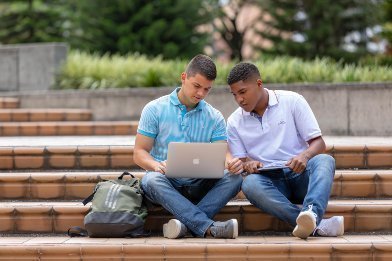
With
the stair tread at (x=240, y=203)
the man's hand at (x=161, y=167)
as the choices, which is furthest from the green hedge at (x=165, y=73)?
the man's hand at (x=161, y=167)

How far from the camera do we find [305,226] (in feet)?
19.7

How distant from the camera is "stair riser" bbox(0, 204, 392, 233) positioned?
6594 mm

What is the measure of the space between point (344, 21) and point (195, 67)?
1274 centimetres

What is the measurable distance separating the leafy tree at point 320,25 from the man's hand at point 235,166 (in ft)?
38.9

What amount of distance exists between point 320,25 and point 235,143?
12.1 metres

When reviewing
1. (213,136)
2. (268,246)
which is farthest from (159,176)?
(268,246)

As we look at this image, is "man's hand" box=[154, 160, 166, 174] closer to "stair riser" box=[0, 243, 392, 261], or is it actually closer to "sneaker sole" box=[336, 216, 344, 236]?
"stair riser" box=[0, 243, 392, 261]

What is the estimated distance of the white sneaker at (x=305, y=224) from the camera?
597cm

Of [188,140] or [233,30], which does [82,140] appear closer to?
[188,140]

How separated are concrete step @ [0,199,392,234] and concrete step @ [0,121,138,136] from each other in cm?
359

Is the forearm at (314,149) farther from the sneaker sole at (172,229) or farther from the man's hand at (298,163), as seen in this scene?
the sneaker sole at (172,229)

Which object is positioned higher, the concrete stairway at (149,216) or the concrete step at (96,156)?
the concrete step at (96,156)

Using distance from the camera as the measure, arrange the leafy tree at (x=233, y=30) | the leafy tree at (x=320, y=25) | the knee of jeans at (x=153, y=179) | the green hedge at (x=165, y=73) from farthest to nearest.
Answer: the leafy tree at (x=233, y=30) < the leafy tree at (x=320, y=25) < the green hedge at (x=165, y=73) < the knee of jeans at (x=153, y=179)

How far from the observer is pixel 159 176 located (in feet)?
21.0
